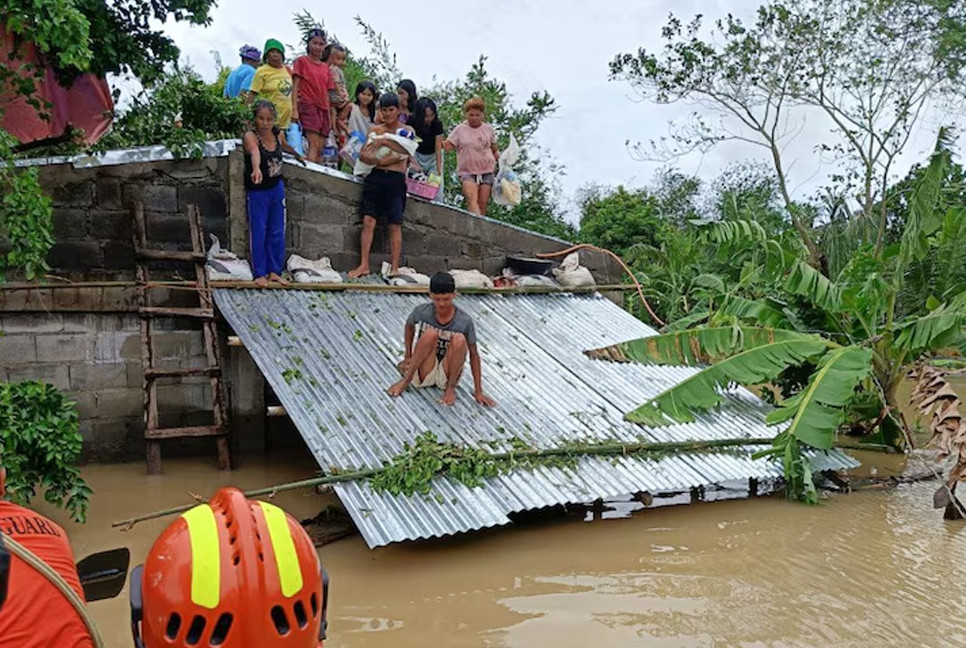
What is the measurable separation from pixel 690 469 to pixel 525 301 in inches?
125

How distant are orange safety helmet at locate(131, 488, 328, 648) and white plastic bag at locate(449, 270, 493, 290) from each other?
6.83m

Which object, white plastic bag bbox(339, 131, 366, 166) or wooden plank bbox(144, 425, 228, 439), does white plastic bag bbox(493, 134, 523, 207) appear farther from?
wooden plank bbox(144, 425, 228, 439)

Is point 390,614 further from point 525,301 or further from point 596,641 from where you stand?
point 525,301

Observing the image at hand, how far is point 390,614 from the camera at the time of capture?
4.38 meters

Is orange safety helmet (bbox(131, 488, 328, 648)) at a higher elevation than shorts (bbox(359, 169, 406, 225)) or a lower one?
lower

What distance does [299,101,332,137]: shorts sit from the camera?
29.8ft

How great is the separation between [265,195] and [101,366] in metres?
2.07

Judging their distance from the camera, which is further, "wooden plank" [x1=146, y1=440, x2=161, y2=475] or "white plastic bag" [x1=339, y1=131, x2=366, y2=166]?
"white plastic bag" [x1=339, y1=131, x2=366, y2=166]

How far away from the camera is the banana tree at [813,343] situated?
6.29 meters

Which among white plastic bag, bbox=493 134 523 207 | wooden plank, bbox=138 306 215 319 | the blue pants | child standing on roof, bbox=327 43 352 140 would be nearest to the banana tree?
white plastic bag, bbox=493 134 523 207

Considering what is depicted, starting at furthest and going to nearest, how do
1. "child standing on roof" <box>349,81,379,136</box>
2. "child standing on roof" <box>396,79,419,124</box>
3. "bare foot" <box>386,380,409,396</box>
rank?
1. "child standing on roof" <box>396,79,419,124</box>
2. "child standing on roof" <box>349,81,379,136</box>
3. "bare foot" <box>386,380,409,396</box>

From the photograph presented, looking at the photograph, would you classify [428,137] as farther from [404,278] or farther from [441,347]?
[441,347]

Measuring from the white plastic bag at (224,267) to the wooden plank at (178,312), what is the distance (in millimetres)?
380

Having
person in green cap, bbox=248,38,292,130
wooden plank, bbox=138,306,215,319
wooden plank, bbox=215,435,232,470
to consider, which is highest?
person in green cap, bbox=248,38,292,130
